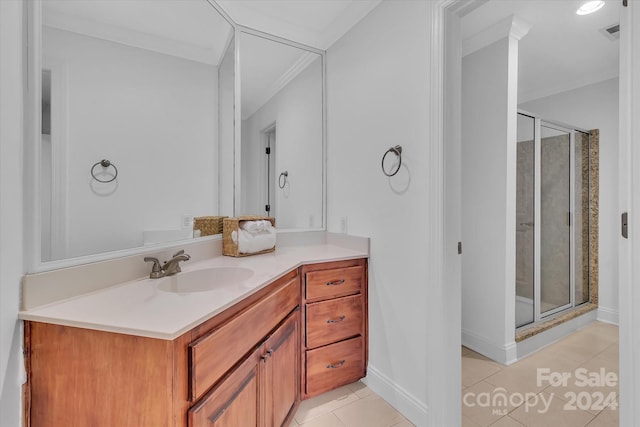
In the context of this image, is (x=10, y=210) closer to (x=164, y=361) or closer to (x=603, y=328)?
(x=164, y=361)

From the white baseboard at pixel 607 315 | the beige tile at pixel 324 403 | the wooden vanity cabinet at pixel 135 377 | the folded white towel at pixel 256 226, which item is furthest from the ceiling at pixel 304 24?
the white baseboard at pixel 607 315

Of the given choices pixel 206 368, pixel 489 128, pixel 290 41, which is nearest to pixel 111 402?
pixel 206 368

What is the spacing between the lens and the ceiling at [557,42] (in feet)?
6.56

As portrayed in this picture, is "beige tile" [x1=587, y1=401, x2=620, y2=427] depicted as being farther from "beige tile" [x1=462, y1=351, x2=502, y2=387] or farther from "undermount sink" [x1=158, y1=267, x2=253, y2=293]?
"undermount sink" [x1=158, y1=267, x2=253, y2=293]

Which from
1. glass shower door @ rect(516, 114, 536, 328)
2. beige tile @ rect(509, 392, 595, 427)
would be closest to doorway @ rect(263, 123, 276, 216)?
beige tile @ rect(509, 392, 595, 427)

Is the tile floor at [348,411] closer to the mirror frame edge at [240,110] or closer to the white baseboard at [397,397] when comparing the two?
the white baseboard at [397,397]

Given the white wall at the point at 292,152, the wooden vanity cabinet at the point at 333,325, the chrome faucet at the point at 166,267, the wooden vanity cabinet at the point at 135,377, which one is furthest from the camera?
the white wall at the point at 292,152

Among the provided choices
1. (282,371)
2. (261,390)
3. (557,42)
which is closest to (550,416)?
(282,371)

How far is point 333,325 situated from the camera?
1.76m

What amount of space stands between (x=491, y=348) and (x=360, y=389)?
1.11 meters

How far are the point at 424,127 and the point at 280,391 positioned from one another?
4.88 feet

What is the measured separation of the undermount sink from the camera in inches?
51.4

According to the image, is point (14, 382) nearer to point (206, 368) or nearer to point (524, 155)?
point (206, 368)

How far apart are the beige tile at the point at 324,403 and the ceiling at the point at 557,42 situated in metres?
2.63
